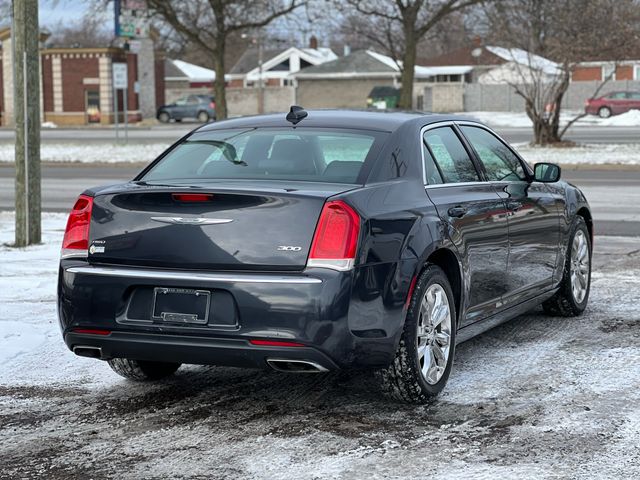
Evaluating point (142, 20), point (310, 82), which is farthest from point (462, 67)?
point (142, 20)

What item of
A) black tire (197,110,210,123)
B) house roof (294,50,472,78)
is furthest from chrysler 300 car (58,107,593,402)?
house roof (294,50,472,78)

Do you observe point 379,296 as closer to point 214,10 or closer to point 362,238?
point 362,238

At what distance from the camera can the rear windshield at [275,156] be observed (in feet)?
19.6

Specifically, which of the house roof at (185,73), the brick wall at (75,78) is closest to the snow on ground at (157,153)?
the brick wall at (75,78)

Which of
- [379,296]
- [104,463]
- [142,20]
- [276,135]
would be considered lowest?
[104,463]

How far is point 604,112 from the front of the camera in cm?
5756

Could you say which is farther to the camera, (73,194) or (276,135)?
(73,194)

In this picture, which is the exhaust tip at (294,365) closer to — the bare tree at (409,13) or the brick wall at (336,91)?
the bare tree at (409,13)

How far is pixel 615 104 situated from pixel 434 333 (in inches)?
2110

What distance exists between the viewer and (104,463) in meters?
4.92

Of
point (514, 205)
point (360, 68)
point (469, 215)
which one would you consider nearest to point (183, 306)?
point (469, 215)

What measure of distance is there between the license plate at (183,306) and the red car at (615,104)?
2112 inches

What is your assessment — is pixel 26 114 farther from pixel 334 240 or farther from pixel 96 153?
pixel 96 153

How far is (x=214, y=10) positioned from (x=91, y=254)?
30.6 m
